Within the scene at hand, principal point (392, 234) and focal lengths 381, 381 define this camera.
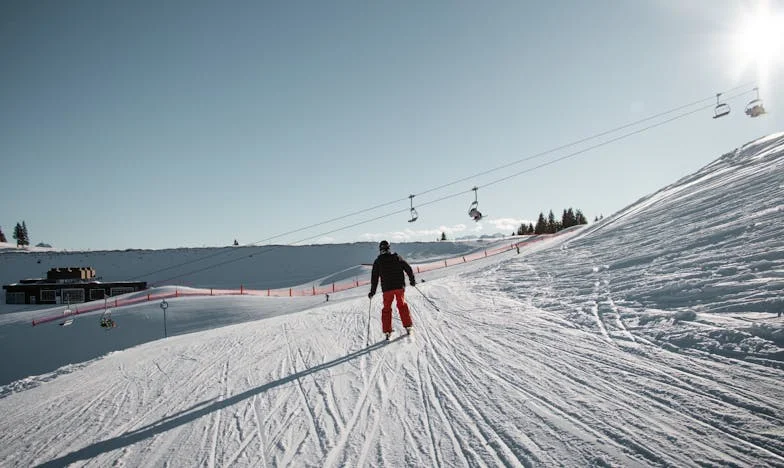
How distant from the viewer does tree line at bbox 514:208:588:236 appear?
89812mm

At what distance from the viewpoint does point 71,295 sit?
39719 mm

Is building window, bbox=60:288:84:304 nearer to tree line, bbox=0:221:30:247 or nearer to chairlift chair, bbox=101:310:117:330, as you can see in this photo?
chairlift chair, bbox=101:310:117:330

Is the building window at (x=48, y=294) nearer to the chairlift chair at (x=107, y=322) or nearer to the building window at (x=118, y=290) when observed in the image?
the building window at (x=118, y=290)

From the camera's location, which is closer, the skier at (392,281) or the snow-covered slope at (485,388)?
the snow-covered slope at (485,388)

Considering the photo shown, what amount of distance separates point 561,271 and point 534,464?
9969 mm

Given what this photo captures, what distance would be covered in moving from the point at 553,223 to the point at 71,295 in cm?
8928

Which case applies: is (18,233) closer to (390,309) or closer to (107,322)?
(107,322)

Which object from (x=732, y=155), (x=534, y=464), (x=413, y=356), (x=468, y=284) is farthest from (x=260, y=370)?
(x=732, y=155)

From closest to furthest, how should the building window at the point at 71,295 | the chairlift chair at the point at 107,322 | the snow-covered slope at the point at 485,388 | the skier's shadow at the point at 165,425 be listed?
the snow-covered slope at the point at 485,388 < the skier's shadow at the point at 165,425 < the chairlift chair at the point at 107,322 < the building window at the point at 71,295

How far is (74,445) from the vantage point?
369 cm

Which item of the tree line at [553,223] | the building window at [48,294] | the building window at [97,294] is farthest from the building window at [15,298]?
the tree line at [553,223]

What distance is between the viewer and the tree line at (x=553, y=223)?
89.8 m

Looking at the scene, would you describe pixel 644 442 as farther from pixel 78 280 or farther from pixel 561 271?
pixel 78 280

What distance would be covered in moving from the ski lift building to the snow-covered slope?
130 ft
